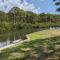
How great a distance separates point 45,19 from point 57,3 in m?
68.3

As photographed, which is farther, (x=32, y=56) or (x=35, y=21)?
(x=35, y=21)

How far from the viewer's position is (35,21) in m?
91.9

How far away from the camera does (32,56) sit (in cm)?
1091

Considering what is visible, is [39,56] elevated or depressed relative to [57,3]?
depressed

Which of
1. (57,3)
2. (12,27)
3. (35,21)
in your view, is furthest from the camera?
(35,21)

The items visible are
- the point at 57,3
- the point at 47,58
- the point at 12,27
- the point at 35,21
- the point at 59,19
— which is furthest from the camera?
the point at 35,21

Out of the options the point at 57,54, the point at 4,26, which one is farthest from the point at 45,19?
the point at 57,54

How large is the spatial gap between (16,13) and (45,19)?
1177 cm

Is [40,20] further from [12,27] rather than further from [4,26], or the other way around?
[4,26]

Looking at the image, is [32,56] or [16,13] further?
[16,13]

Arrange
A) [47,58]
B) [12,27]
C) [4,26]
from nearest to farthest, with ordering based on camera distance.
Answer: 1. [47,58]
2. [4,26]
3. [12,27]

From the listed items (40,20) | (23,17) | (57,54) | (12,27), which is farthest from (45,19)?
(57,54)

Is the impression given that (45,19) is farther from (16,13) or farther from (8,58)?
(8,58)

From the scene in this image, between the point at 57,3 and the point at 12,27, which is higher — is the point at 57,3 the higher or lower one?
the higher one
